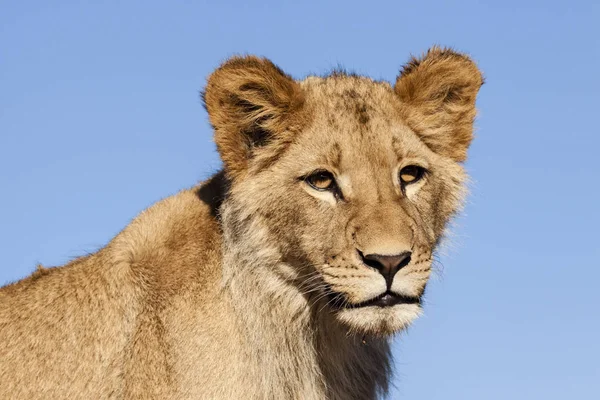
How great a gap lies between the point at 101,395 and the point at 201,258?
105cm

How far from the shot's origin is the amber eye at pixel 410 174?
659cm

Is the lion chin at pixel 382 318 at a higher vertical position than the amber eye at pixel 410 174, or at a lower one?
lower

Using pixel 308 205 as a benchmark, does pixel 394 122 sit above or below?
above

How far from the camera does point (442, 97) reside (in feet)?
24.0

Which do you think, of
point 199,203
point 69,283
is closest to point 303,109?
point 199,203

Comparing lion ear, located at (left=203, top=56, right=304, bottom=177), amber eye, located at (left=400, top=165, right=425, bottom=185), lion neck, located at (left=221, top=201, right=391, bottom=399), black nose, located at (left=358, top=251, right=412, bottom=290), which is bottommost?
lion neck, located at (left=221, top=201, right=391, bottom=399)

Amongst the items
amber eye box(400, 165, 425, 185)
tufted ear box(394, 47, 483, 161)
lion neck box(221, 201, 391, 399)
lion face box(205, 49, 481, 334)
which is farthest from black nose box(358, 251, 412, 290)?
tufted ear box(394, 47, 483, 161)

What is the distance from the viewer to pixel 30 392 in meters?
6.50

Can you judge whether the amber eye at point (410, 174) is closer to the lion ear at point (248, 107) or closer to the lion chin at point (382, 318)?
the lion ear at point (248, 107)

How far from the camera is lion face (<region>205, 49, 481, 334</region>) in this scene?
19.5 feet

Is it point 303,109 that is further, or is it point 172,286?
point 303,109

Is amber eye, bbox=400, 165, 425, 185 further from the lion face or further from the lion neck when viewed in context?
the lion neck

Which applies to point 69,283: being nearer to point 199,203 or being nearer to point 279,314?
point 199,203

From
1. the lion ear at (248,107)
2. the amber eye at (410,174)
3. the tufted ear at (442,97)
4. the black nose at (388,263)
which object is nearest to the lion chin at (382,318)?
the black nose at (388,263)
